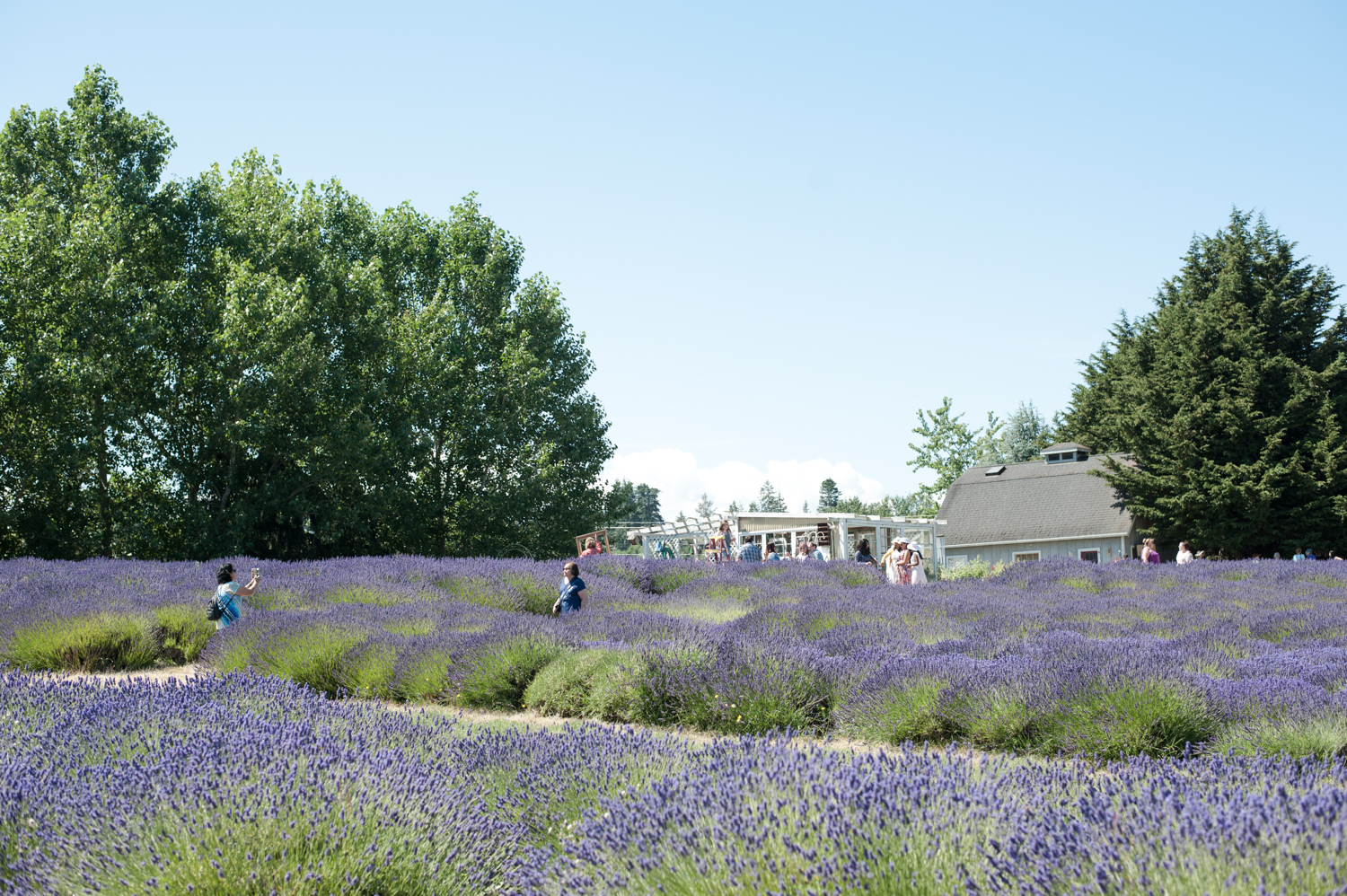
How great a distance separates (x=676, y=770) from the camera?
10.5 ft

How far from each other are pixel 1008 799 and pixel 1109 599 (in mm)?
8733

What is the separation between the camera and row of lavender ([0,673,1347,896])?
2.19 m

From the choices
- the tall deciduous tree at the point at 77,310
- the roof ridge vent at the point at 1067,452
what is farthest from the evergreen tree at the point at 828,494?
the tall deciduous tree at the point at 77,310

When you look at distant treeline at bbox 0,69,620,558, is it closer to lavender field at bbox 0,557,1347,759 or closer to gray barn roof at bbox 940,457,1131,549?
lavender field at bbox 0,557,1347,759

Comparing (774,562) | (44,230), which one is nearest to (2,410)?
(44,230)

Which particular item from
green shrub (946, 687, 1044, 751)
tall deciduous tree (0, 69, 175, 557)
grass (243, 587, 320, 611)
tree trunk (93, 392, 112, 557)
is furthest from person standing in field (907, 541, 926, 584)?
tree trunk (93, 392, 112, 557)

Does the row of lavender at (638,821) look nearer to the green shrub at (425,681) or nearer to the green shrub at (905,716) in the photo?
the green shrub at (905,716)

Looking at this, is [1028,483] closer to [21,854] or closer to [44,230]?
[44,230]

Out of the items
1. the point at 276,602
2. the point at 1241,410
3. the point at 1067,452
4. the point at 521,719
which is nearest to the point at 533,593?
the point at 276,602

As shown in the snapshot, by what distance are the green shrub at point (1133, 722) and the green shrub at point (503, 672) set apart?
3388 mm

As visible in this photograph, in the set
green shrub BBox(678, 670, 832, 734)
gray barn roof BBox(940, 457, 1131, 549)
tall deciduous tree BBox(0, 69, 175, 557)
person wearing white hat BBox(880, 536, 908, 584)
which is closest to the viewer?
green shrub BBox(678, 670, 832, 734)

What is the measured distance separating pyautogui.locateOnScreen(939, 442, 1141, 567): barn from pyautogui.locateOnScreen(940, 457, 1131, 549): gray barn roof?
3cm

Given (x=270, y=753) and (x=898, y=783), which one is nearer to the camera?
(x=898, y=783)

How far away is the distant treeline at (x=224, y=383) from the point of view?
741 inches
